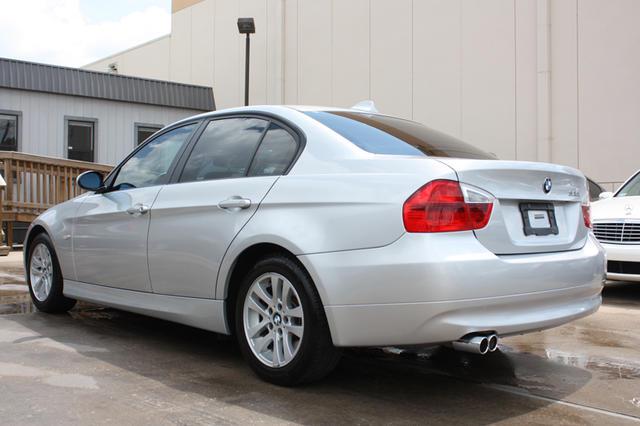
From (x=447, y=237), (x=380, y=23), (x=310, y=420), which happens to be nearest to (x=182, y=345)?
(x=310, y=420)

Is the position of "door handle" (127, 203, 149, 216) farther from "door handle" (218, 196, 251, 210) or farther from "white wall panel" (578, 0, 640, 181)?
"white wall panel" (578, 0, 640, 181)

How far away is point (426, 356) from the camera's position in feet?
14.4

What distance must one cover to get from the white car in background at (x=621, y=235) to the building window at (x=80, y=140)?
1146cm

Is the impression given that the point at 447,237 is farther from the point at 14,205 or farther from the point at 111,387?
the point at 14,205

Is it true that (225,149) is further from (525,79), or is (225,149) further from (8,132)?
(8,132)

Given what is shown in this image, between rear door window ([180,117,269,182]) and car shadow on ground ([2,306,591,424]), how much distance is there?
1144mm

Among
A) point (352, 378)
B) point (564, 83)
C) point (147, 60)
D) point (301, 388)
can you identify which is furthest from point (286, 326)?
point (147, 60)

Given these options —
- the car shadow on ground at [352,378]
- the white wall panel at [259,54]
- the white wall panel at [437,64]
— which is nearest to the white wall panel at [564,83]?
the white wall panel at [437,64]

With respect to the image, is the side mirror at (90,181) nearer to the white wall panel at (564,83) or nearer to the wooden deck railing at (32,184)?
the wooden deck railing at (32,184)

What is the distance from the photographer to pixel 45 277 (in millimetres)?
5680

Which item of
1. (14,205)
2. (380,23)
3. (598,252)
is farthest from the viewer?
(380,23)

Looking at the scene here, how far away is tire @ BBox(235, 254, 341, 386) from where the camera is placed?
11.0 feet

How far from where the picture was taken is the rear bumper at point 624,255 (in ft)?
21.7

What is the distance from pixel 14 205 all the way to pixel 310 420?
34.2ft
